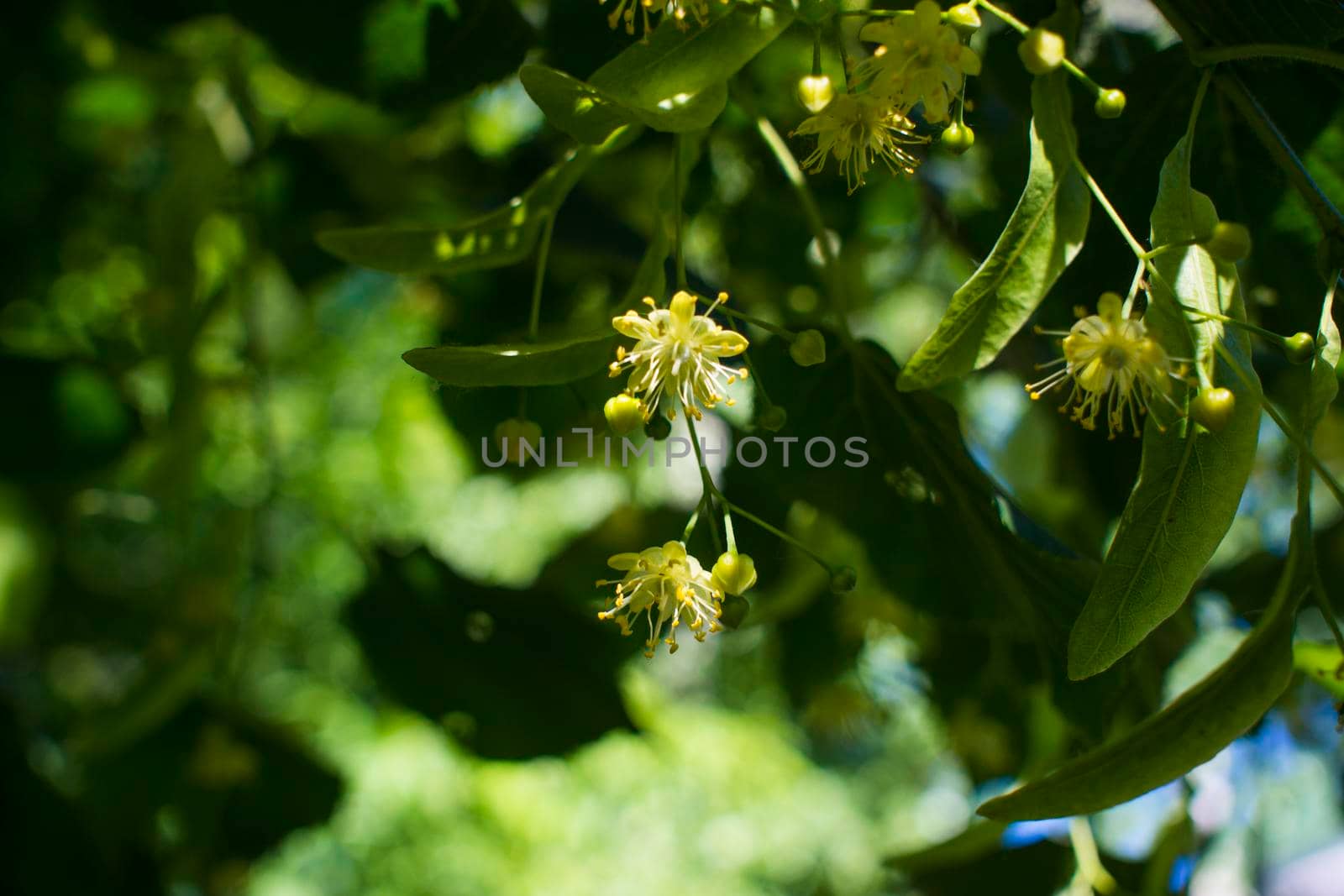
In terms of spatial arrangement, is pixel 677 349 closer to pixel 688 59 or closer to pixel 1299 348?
pixel 688 59

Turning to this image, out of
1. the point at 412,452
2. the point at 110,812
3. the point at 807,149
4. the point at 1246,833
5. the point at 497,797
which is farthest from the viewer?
the point at 497,797

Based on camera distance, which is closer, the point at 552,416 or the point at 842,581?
the point at 842,581

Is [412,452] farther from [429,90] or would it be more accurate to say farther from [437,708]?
[429,90]

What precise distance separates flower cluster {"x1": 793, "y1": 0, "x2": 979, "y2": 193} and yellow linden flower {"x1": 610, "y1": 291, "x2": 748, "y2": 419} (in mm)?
90

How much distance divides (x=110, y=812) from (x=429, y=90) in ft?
3.03

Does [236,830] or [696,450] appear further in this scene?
[236,830]

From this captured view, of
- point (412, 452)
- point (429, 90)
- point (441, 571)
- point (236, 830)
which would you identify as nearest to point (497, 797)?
point (412, 452)

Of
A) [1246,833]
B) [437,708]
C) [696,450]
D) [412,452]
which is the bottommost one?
[412,452]

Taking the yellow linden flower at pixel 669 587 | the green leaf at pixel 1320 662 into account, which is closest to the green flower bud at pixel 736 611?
the yellow linden flower at pixel 669 587

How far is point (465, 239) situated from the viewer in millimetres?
531

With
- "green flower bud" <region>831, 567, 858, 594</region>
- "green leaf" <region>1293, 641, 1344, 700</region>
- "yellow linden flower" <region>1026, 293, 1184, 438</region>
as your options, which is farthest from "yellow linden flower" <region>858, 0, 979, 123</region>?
"green leaf" <region>1293, 641, 1344, 700</region>

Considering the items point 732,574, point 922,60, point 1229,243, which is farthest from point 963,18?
point 732,574

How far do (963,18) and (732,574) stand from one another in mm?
231

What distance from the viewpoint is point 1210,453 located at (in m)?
0.40
